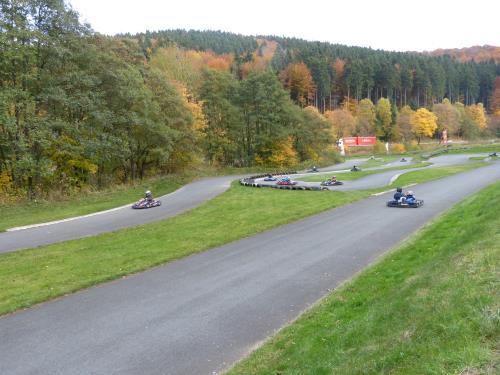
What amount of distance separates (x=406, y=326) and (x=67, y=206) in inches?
964

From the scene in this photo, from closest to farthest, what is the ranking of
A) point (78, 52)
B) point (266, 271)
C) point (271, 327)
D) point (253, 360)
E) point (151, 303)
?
1. point (253, 360)
2. point (271, 327)
3. point (151, 303)
4. point (266, 271)
5. point (78, 52)

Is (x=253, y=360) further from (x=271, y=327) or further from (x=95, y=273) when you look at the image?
(x=95, y=273)

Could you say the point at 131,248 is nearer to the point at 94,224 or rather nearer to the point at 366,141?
the point at 94,224

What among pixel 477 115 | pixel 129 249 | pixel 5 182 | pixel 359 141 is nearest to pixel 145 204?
pixel 129 249

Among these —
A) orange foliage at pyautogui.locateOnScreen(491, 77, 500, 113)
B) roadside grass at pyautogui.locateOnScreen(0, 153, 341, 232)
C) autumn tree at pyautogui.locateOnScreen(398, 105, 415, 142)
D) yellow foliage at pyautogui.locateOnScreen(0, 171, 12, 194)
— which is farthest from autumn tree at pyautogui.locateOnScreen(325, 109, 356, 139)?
yellow foliage at pyautogui.locateOnScreen(0, 171, 12, 194)

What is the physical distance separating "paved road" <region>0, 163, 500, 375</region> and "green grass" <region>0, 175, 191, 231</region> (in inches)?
496

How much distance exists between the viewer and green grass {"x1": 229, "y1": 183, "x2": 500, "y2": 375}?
14.7 ft

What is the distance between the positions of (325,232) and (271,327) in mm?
9114

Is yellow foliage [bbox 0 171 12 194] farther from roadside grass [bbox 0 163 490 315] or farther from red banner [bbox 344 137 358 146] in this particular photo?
red banner [bbox 344 137 358 146]

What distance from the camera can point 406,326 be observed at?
18.8 ft

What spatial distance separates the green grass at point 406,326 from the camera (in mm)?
4469

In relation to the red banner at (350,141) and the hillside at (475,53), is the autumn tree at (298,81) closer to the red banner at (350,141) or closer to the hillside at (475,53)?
the red banner at (350,141)

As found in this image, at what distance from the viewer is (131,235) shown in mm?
17266

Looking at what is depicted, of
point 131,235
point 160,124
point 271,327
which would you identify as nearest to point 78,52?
point 160,124
